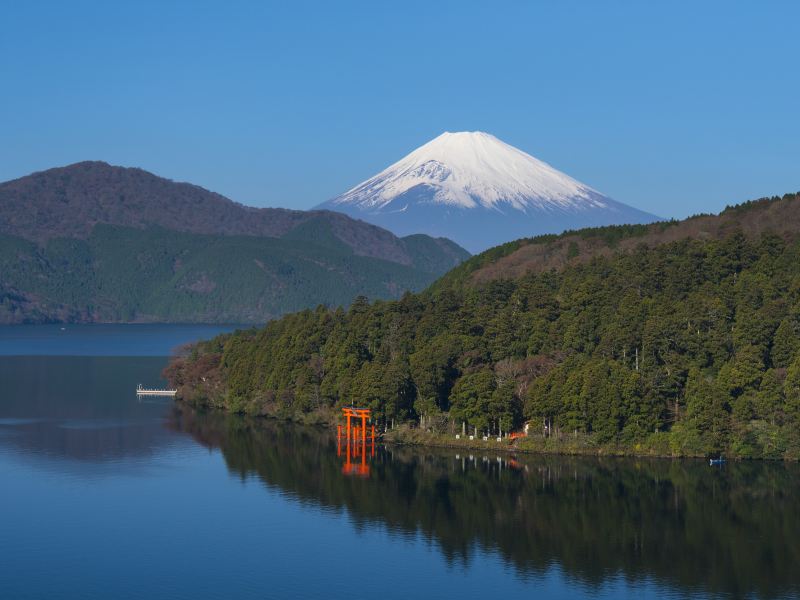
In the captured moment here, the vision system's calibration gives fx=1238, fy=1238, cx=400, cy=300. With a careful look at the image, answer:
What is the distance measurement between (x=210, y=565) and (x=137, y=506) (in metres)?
11.4

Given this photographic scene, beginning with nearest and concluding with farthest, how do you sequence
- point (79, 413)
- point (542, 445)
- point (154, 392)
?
point (542, 445)
point (79, 413)
point (154, 392)

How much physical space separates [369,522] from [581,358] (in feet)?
77.8

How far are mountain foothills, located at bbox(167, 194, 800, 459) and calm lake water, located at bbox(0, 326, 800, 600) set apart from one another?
2948mm

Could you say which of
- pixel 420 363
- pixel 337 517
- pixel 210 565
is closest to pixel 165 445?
pixel 420 363

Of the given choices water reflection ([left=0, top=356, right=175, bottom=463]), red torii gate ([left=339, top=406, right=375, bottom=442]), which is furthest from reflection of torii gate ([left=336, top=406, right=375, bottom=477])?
water reflection ([left=0, top=356, right=175, bottom=463])

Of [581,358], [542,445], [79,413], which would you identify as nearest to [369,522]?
[542,445]

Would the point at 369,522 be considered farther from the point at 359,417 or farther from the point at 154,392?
the point at 154,392

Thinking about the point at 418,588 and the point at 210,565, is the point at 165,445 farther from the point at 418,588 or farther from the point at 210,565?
the point at 418,588

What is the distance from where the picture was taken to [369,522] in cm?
5622

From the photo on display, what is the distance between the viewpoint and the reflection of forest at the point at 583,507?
162ft

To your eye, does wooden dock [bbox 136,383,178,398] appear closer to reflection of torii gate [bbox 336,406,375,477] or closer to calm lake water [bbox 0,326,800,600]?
calm lake water [bbox 0,326,800,600]

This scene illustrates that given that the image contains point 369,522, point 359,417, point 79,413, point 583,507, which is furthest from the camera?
point 79,413

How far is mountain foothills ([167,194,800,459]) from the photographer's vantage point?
2753 inches

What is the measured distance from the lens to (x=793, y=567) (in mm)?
48719
